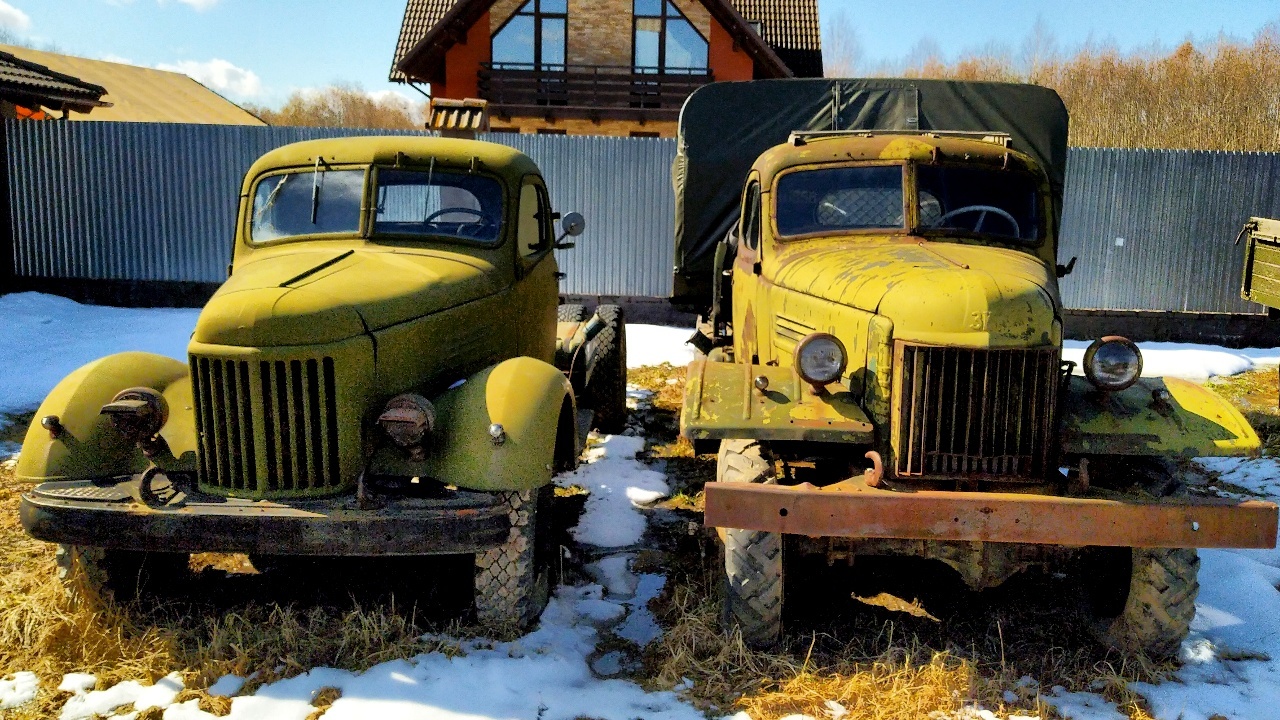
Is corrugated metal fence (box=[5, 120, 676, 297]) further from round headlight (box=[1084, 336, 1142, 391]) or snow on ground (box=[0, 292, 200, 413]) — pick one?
round headlight (box=[1084, 336, 1142, 391])

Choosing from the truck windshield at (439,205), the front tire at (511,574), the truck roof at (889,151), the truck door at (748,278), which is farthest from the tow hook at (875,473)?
the truck windshield at (439,205)

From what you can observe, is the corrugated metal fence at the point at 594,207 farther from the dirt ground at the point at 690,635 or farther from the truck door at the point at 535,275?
the dirt ground at the point at 690,635

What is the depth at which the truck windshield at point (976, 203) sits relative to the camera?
190 inches

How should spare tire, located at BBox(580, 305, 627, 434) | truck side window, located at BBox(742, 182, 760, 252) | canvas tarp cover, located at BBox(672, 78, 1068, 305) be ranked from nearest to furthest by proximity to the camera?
truck side window, located at BBox(742, 182, 760, 252)
canvas tarp cover, located at BBox(672, 78, 1068, 305)
spare tire, located at BBox(580, 305, 627, 434)

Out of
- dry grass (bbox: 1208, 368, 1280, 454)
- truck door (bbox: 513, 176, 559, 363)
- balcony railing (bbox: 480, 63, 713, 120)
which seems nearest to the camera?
truck door (bbox: 513, 176, 559, 363)

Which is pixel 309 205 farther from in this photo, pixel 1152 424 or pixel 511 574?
pixel 1152 424

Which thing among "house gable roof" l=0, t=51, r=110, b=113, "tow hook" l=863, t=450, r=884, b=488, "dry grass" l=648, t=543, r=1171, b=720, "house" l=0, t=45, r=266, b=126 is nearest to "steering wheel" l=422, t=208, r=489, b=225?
"dry grass" l=648, t=543, r=1171, b=720

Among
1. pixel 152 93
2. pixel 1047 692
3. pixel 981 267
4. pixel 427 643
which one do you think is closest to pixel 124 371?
pixel 427 643

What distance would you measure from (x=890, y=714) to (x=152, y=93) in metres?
49.9

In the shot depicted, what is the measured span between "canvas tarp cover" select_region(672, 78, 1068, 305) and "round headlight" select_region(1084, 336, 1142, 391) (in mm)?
2770

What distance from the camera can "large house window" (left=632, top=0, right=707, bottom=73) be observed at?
20469 mm

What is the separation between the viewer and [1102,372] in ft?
12.5

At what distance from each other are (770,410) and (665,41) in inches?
723

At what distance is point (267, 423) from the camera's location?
11.8 feet
